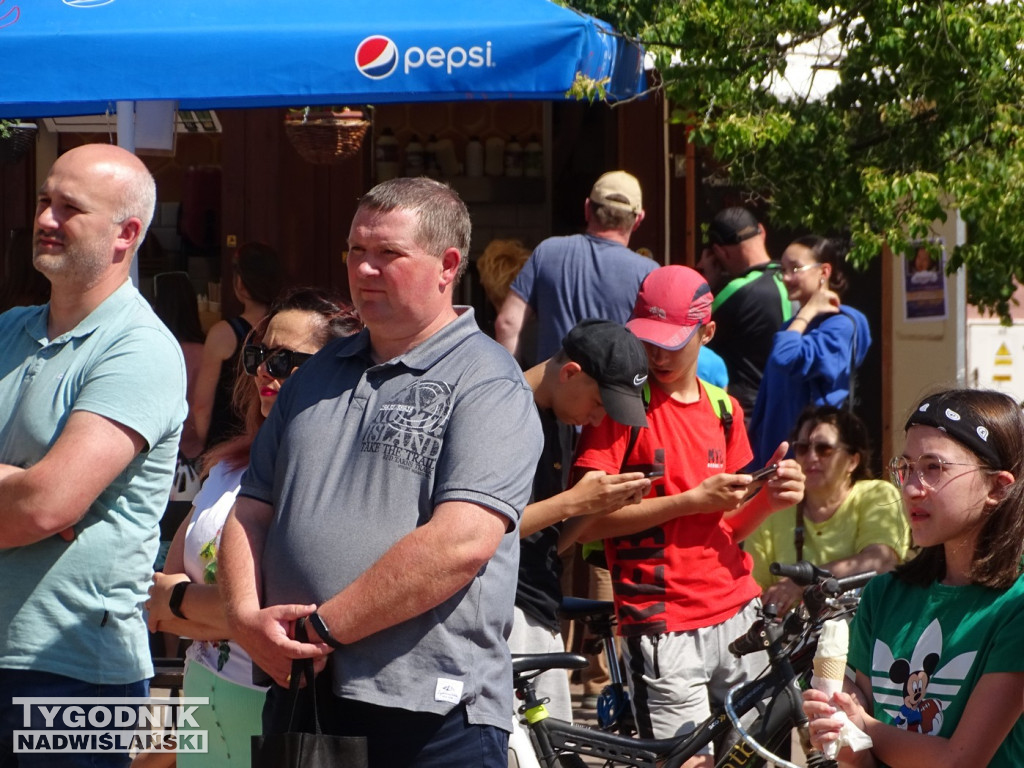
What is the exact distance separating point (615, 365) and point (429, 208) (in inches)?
46.3

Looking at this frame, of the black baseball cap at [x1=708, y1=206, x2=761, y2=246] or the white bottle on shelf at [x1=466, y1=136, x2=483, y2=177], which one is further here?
the white bottle on shelf at [x1=466, y1=136, x2=483, y2=177]

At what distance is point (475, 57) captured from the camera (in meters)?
5.26

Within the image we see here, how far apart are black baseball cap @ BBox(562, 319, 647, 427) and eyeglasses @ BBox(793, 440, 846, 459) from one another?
135 cm

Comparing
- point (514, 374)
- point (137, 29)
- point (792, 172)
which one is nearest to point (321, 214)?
point (137, 29)

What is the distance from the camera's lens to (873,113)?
211 inches

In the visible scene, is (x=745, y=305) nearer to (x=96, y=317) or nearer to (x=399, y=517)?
(x=96, y=317)

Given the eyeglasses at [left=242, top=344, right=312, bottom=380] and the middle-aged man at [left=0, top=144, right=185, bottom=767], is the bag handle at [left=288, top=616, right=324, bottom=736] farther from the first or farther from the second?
the eyeglasses at [left=242, top=344, right=312, bottom=380]

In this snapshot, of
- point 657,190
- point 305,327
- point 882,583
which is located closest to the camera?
point 882,583

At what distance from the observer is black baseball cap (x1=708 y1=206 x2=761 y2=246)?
6.68m

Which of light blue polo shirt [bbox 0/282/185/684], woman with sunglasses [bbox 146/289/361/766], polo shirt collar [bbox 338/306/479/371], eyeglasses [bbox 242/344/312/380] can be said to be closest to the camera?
polo shirt collar [bbox 338/306/479/371]

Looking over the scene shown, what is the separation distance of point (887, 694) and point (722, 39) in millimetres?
3007

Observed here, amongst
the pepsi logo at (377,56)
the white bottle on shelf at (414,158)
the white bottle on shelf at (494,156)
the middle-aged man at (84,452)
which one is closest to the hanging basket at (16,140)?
the white bottle on shelf at (414,158)

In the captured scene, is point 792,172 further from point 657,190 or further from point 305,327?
point 657,190

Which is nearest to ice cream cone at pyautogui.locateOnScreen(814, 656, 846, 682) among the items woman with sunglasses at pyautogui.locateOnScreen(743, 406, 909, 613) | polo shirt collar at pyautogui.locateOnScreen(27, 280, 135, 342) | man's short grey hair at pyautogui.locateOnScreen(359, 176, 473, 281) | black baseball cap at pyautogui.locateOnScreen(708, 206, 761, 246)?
man's short grey hair at pyautogui.locateOnScreen(359, 176, 473, 281)
